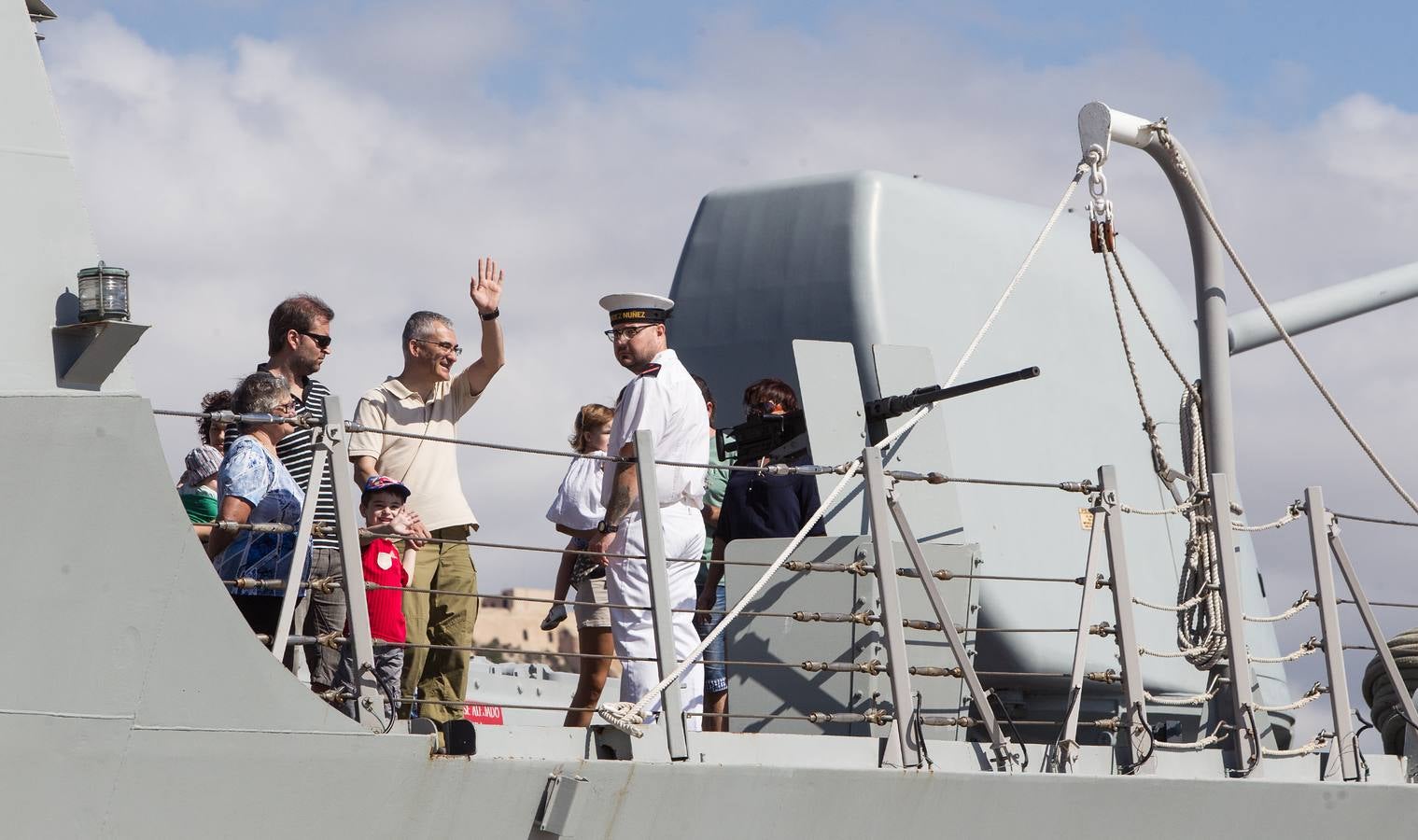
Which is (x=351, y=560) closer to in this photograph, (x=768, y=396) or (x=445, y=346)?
(x=445, y=346)

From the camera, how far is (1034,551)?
22.3 feet

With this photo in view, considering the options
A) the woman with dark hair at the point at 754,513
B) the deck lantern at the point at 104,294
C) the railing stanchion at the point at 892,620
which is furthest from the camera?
the woman with dark hair at the point at 754,513

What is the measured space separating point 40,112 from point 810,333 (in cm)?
390

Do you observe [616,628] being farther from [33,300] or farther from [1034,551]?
[1034,551]

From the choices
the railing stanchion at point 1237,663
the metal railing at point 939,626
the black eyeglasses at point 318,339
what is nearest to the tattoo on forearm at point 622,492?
the metal railing at point 939,626

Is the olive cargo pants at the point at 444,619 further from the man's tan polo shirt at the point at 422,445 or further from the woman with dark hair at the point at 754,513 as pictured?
the woman with dark hair at the point at 754,513

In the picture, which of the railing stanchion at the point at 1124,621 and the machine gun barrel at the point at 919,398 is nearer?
the railing stanchion at the point at 1124,621

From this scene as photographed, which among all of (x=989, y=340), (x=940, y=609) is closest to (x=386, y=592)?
(x=940, y=609)

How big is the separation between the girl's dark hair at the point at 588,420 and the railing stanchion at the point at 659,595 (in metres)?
1.45

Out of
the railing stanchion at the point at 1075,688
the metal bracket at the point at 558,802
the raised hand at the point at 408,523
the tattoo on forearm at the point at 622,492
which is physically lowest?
the metal bracket at the point at 558,802

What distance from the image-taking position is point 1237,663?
488cm

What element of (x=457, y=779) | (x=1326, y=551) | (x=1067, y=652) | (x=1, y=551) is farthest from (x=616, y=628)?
(x=1067, y=652)

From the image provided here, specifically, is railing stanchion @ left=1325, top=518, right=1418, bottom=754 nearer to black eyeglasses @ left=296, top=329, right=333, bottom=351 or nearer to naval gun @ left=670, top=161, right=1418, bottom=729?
A: naval gun @ left=670, top=161, right=1418, bottom=729

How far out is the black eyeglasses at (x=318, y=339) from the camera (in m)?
4.75
